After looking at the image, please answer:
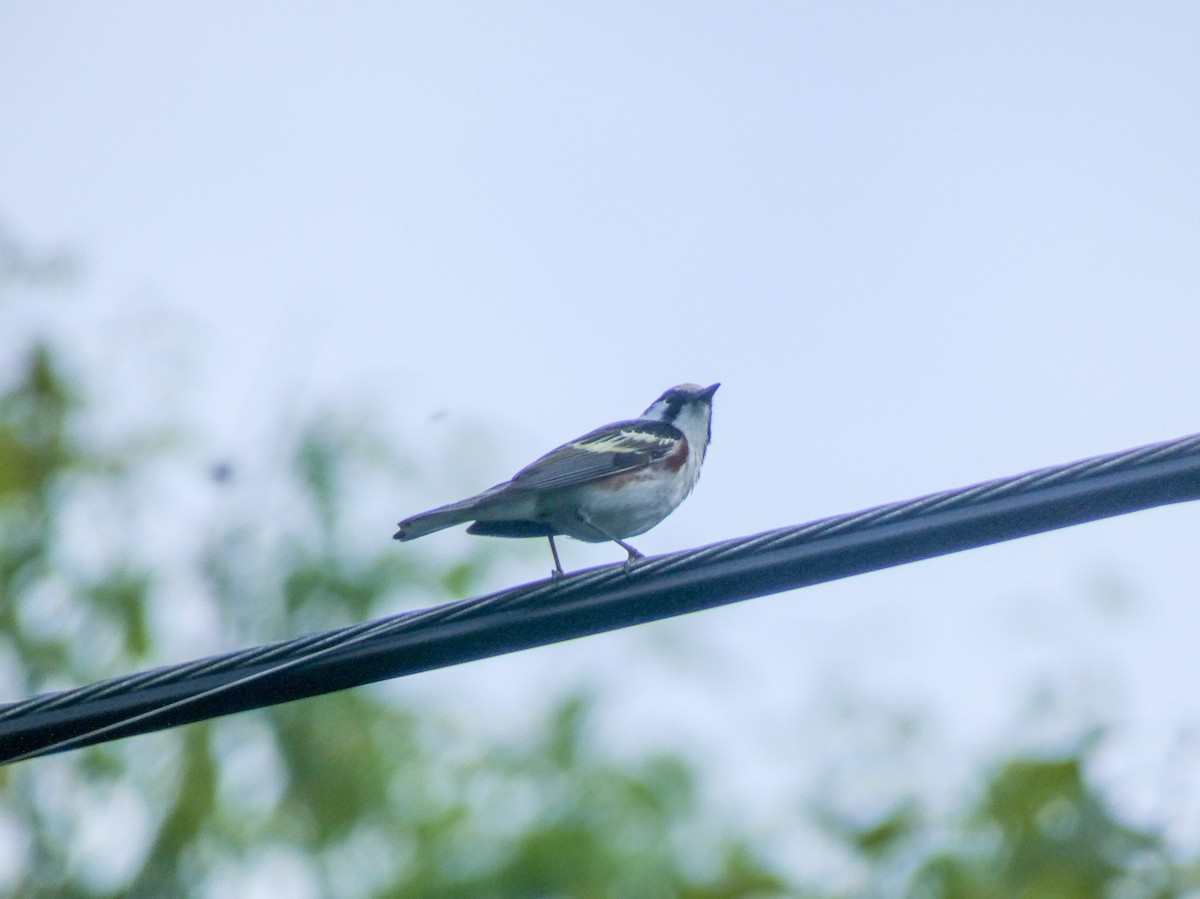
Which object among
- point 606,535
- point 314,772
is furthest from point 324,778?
point 606,535

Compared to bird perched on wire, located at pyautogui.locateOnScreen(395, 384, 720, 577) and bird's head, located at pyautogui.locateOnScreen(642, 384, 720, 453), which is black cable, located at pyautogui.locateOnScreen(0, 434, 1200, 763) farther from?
bird's head, located at pyautogui.locateOnScreen(642, 384, 720, 453)

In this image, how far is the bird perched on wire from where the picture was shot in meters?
6.83

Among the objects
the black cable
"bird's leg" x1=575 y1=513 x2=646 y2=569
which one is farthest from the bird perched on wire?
the black cable

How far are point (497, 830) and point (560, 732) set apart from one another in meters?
1.17

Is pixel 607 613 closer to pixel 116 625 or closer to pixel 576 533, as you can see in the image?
pixel 576 533

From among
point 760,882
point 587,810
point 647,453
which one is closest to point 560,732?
point 587,810

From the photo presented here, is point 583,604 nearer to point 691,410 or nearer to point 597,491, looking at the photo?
point 597,491

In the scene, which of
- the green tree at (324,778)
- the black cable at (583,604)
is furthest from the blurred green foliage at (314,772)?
the black cable at (583,604)

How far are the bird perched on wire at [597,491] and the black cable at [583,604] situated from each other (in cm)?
185

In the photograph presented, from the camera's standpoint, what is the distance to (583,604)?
4434 mm

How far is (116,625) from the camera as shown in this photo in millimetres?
15219

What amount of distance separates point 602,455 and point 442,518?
133cm

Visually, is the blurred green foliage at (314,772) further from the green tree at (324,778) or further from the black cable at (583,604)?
the black cable at (583,604)

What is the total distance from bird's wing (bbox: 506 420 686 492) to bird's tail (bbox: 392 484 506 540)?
0.22 m
